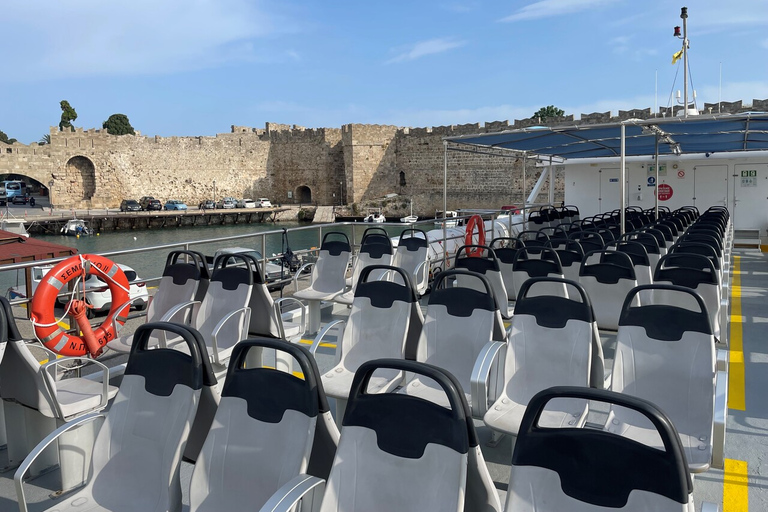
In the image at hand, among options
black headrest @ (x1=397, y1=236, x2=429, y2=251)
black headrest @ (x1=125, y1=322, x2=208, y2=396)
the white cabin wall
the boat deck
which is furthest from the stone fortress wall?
black headrest @ (x1=125, y1=322, x2=208, y2=396)

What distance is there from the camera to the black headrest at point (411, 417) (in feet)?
5.52

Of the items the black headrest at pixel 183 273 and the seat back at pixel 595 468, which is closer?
the seat back at pixel 595 468

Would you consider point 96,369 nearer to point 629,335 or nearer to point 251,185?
point 629,335

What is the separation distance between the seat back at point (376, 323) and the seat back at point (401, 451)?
144 centimetres

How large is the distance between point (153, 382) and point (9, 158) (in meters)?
44.2

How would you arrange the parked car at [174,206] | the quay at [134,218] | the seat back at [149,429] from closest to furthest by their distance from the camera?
the seat back at [149,429], the quay at [134,218], the parked car at [174,206]

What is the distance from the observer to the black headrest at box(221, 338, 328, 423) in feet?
6.24

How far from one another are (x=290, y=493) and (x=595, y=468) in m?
0.81

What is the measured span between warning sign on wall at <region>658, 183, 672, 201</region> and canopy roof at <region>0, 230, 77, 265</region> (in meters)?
11.6

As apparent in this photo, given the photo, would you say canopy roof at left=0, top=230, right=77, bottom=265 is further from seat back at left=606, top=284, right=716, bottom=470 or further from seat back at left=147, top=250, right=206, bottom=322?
seat back at left=606, top=284, right=716, bottom=470

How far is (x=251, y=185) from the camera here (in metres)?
45.8

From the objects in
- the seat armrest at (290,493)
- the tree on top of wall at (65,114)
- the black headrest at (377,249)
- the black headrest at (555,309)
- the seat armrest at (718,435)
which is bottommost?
the seat armrest at (718,435)

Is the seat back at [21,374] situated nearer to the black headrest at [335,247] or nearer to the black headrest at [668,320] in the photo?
the black headrest at [668,320]

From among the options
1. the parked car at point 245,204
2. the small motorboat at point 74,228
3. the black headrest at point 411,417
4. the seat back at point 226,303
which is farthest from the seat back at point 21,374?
the parked car at point 245,204
